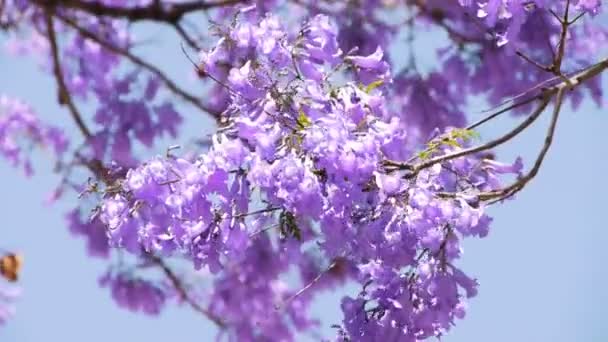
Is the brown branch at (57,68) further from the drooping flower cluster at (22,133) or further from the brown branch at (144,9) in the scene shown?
the drooping flower cluster at (22,133)

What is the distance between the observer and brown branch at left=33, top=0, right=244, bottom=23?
3.74m

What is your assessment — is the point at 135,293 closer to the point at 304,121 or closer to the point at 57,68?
the point at 57,68

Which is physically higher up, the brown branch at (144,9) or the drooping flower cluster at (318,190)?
the brown branch at (144,9)

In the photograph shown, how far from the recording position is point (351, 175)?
1.82m

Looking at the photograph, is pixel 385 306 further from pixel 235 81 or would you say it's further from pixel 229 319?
pixel 229 319

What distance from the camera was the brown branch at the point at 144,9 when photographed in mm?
3744

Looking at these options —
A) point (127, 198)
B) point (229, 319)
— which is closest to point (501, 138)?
point (127, 198)

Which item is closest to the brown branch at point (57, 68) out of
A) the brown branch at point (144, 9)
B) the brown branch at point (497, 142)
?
the brown branch at point (144, 9)

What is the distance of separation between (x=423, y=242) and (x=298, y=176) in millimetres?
295

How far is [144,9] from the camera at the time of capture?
3.79m

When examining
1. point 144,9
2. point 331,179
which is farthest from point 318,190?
point 144,9

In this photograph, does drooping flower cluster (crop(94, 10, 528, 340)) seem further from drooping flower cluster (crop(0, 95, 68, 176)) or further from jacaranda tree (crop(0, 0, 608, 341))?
drooping flower cluster (crop(0, 95, 68, 176))

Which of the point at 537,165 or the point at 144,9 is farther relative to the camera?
the point at 144,9

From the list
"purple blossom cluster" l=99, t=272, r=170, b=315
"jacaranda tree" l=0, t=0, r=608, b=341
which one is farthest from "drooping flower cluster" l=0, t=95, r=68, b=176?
"jacaranda tree" l=0, t=0, r=608, b=341
